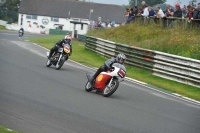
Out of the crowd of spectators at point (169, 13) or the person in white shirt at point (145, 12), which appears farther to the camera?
the person in white shirt at point (145, 12)

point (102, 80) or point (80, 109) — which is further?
point (102, 80)

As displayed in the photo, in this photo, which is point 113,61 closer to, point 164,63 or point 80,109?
point 80,109

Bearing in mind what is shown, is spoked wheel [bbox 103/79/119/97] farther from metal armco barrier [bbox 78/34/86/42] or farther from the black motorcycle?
metal armco barrier [bbox 78/34/86/42]

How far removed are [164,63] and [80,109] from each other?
1125 centimetres

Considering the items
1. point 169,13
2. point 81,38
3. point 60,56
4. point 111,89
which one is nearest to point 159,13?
point 169,13

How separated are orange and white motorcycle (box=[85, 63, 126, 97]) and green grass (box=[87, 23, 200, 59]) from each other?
817 centimetres

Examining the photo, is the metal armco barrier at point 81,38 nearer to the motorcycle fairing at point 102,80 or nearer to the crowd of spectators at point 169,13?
the crowd of spectators at point 169,13

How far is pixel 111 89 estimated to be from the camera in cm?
1398

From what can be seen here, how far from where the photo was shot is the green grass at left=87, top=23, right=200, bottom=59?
23562mm

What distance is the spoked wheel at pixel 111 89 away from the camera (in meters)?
13.9

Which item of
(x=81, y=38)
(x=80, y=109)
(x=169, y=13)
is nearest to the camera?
(x=80, y=109)

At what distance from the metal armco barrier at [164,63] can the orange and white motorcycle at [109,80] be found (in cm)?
590

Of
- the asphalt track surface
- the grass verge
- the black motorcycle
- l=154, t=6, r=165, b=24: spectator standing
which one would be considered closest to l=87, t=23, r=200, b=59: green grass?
l=154, t=6, r=165, b=24: spectator standing

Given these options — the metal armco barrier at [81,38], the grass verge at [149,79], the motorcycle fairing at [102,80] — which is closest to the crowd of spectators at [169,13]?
the grass verge at [149,79]
